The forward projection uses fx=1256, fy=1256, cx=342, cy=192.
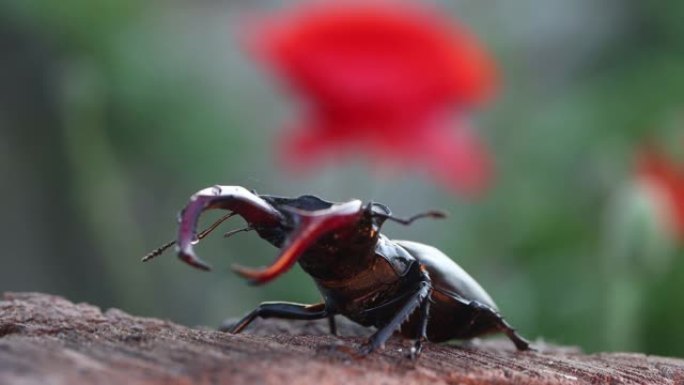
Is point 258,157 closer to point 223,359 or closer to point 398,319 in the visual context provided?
point 398,319

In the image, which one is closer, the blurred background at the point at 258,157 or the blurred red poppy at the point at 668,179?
the blurred red poppy at the point at 668,179

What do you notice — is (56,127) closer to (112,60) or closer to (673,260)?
(112,60)

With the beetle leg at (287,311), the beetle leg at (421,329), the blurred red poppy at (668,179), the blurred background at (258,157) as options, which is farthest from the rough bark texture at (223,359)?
the blurred red poppy at (668,179)

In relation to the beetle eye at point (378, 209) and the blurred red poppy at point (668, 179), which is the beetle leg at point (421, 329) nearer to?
the beetle eye at point (378, 209)

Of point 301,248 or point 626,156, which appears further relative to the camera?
point 626,156

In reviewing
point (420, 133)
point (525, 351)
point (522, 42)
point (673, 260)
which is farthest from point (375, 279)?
point (522, 42)

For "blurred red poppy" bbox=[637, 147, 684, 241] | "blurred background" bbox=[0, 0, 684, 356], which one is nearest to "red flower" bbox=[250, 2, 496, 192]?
"blurred background" bbox=[0, 0, 684, 356]

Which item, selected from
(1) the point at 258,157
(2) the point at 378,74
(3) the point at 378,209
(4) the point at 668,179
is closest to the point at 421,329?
(3) the point at 378,209
